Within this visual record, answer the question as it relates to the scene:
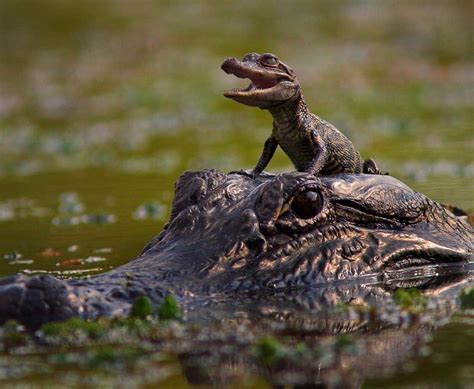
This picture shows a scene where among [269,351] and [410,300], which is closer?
[269,351]

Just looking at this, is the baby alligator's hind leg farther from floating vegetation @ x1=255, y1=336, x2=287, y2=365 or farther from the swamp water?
floating vegetation @ x1=255, y1=336, x2=287, y2=365

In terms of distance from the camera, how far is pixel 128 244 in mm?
9641

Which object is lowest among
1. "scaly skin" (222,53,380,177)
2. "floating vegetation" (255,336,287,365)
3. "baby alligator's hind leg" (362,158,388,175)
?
"floating vegetation" (255,336,287,365)

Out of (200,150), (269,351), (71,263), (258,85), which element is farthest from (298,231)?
(200,150)

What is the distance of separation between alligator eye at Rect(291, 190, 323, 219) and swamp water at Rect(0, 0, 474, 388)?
49cm

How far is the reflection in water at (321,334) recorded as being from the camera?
5.07 m

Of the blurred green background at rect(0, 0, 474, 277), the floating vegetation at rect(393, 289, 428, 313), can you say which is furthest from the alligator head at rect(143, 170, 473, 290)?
the blurred green background at rect(0, 0, 474, 277)

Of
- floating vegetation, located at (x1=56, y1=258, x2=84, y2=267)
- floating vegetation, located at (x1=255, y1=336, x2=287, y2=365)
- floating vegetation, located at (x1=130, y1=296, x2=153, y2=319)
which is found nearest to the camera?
floating vegetation, located at (x1=255, y1=336, x2=287, y2=365)

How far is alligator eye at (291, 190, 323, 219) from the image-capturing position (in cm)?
677

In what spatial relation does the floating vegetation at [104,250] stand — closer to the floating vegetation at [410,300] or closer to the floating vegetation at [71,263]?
the floating vegetation at [71,263]

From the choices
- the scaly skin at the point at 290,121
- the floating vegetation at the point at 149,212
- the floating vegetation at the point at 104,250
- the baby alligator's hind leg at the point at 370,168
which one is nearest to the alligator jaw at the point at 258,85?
the scaly skin at the point at 290,121

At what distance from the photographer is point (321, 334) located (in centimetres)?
579

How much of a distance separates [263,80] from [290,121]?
0.35 meters

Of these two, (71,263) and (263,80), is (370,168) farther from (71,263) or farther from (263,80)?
(71,263)
